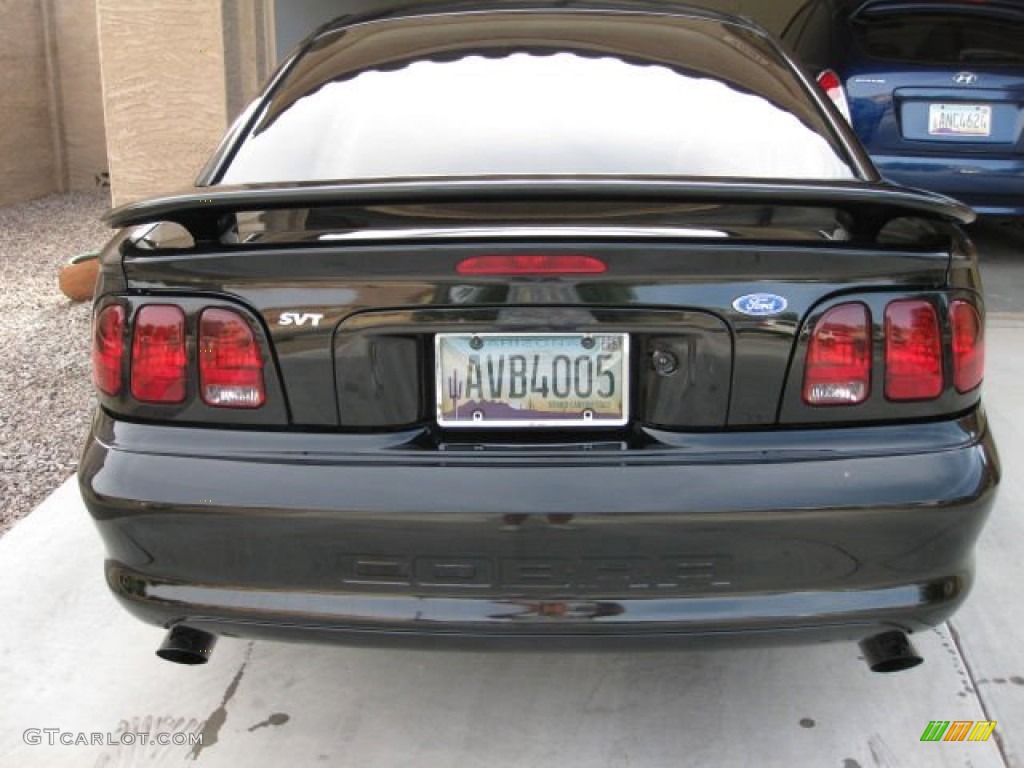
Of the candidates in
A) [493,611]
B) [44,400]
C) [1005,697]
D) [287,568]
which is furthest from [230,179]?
[44,400]

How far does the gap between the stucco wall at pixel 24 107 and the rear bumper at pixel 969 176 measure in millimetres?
7669

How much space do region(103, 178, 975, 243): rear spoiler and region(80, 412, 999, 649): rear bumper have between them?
0.43m

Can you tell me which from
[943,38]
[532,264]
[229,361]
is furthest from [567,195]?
[943,38]

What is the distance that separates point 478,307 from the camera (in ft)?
6.61

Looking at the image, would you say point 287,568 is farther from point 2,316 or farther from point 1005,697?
point 2,316

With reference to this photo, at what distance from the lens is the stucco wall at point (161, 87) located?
581 centimetres

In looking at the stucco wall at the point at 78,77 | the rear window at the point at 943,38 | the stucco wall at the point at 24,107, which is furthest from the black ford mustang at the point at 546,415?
the stucco wall at the point at 78,77

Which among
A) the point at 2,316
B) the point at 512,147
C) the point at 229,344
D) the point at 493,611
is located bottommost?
the point at 2,316

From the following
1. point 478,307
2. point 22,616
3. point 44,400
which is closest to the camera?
point 478,307

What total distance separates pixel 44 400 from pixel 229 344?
3.28 metres

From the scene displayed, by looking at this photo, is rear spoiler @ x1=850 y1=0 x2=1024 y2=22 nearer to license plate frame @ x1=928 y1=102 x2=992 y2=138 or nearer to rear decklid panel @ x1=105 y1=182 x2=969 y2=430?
license plate frame @ x1=928 y1=102 x2=992 y2=138

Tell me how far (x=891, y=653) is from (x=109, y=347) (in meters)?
1.71

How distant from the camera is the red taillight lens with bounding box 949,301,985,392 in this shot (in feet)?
6.99
